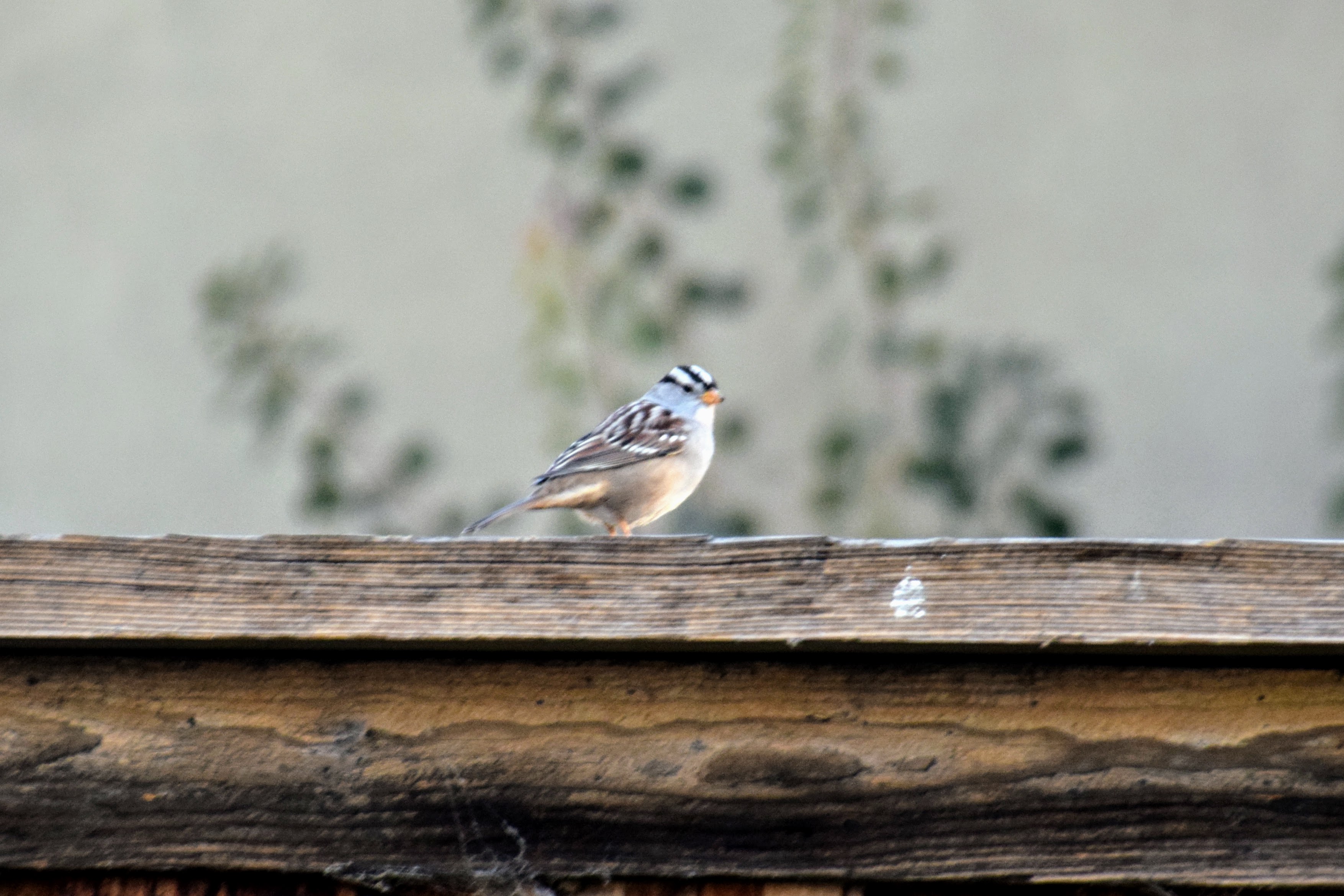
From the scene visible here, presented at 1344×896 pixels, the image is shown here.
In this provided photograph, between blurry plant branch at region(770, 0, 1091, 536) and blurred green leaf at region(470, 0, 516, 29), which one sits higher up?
blurred green leaf at region(470, 0, 516, 29)

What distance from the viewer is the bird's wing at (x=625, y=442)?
2816 mm

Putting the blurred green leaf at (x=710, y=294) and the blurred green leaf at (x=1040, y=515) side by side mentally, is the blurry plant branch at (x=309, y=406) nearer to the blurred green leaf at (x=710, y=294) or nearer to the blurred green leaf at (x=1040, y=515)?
the blurred green leaf at (x=710, y=294)

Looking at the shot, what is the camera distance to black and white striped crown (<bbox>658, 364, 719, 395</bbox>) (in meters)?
3.25

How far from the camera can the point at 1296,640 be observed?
1.17 metres

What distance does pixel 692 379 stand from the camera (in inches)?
129

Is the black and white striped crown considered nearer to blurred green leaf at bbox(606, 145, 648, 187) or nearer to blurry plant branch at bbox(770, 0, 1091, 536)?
blurry plant branch at bbox(770, 0, 1091, 536)

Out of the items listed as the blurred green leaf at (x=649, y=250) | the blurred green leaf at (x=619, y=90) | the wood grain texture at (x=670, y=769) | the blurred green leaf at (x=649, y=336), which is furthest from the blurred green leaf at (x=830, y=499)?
the wood grain texture at (x=670, y=769)

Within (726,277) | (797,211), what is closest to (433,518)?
(726,277)

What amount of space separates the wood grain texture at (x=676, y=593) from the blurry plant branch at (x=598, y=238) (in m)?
2.86

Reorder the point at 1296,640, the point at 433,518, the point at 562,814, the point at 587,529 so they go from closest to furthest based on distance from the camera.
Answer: the point at 1296,640 → the point at 562,814 → the point at 587,529 → the point at 433,518

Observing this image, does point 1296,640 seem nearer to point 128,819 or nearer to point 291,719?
point 291,719

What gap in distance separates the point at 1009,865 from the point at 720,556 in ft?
1.09

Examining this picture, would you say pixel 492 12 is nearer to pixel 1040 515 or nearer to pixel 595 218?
pixel 595 218

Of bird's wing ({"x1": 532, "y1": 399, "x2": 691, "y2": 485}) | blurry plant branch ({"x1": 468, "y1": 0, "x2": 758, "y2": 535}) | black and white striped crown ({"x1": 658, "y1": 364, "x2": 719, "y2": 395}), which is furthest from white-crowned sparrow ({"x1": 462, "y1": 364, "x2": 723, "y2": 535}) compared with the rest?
blurry plant branch ({"x1": 468, "y1": 0, "x2": 758, "y2": 535})
